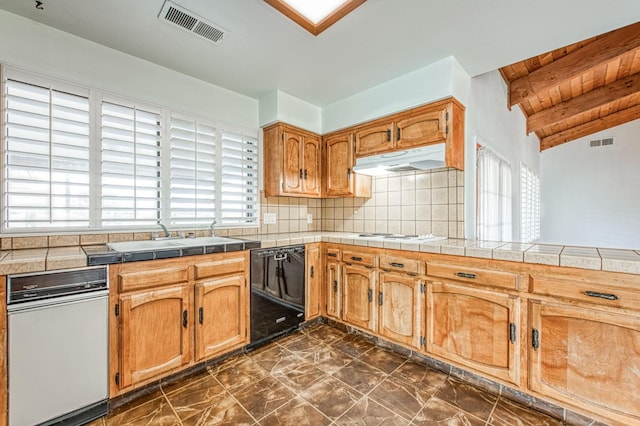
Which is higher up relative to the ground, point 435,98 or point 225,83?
point 225,83

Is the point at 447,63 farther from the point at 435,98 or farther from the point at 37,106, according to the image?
the point at 37,106

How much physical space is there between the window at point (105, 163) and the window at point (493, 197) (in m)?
2.47

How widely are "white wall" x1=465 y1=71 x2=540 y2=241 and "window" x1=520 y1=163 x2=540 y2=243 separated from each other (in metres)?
0.23

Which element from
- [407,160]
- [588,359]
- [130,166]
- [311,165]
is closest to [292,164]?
[311,165]

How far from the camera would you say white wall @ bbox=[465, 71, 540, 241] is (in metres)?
2.50

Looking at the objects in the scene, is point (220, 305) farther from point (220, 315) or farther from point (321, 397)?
point (321, 397)

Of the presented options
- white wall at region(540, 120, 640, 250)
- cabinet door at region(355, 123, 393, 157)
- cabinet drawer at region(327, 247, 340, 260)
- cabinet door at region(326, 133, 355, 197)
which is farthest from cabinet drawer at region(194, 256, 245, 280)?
white wall at region(540, 120, 640, 250)

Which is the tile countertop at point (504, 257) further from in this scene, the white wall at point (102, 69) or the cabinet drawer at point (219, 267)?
the white wall at point (102, 69)

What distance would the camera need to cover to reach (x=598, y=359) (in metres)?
1.42

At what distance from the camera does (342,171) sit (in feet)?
10.3

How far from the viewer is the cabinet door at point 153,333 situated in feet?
5.42

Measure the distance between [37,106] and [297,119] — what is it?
2.11m

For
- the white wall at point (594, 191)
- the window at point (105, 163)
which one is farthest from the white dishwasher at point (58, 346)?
the white wall at point (594, 191)

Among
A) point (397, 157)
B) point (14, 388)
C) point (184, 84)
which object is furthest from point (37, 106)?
point (397, 157)
